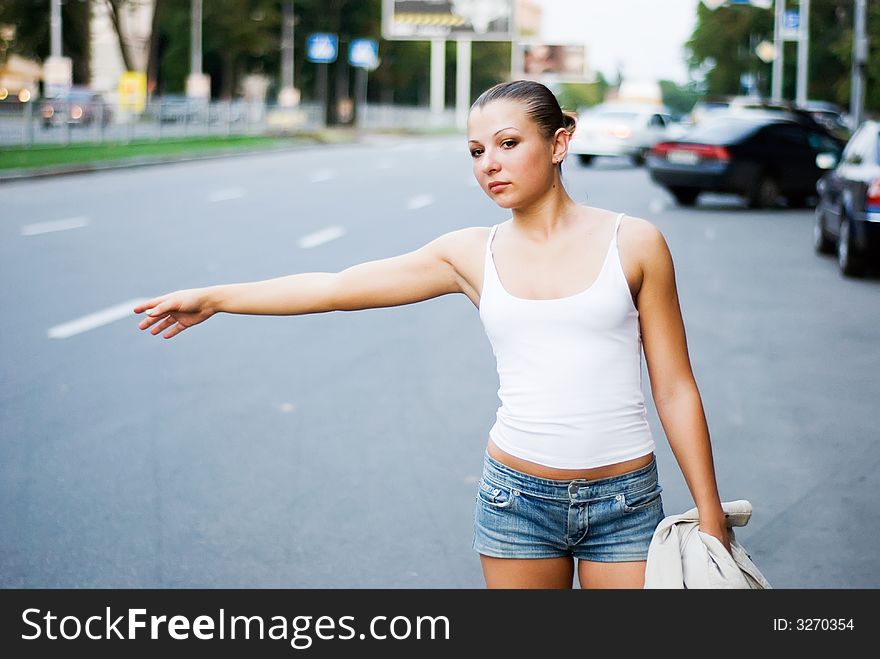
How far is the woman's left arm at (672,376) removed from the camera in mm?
2812

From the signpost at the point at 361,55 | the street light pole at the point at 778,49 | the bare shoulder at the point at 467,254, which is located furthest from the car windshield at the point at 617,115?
the signpost at the point at 361,55

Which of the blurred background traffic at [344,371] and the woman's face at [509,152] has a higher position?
the woman's face at [509,152]

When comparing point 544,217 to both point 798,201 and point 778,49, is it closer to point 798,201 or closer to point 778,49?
point 798,201

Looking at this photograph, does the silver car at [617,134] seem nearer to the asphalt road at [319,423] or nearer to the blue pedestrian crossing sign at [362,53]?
the asphalt road at [319,423]

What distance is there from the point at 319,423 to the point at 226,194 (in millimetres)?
16723

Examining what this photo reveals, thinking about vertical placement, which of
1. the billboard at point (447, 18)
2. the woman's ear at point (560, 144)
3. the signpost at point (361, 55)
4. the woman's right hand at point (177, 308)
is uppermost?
the billboard at point (447, 18)

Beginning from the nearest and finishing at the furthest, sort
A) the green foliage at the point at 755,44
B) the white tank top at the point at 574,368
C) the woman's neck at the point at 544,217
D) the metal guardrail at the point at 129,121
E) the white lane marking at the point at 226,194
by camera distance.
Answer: the white tank top at the point at 574,368 → the woman's neck at the point at 544,217 → the white lane marking at the point at 226,194 → the metal guardrail at the point at 129,121 → the green foliage at the point at 755,44

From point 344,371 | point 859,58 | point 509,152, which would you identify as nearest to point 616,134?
point 859,58

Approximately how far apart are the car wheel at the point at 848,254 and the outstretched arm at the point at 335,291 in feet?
38.2

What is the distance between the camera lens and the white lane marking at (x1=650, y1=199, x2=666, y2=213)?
22625mm

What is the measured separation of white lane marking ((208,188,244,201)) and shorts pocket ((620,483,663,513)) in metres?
20.4

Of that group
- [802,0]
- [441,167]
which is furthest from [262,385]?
[802,0]

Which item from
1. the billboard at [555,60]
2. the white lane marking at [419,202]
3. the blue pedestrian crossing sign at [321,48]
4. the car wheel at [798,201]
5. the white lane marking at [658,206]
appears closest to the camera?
the white lane marking at [419,202]

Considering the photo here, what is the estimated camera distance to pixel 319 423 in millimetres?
7762
